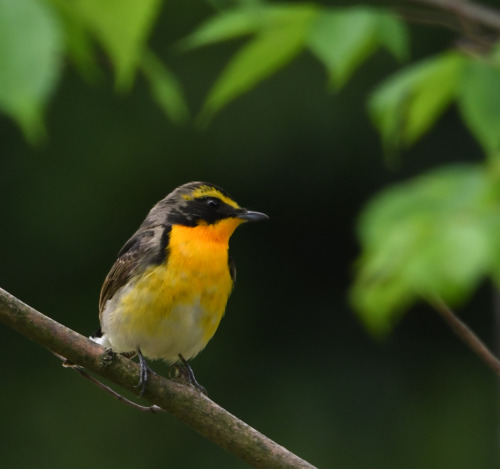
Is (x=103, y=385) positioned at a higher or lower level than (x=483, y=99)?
lower

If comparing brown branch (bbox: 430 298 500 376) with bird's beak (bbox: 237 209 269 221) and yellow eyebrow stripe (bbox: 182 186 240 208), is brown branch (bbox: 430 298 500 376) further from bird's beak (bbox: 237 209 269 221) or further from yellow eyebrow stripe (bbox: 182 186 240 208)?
yellow eyebrow stripe (bbox: 182 186 240 208)

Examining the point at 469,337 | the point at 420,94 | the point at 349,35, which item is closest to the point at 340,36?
the point at 349,35

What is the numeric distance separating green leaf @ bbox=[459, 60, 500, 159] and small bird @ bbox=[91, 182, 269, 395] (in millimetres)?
911

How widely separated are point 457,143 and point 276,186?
1.66m

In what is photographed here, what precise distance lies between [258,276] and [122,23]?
262 inches

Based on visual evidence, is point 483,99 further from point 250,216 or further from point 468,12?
point 250,216

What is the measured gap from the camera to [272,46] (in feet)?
13.3

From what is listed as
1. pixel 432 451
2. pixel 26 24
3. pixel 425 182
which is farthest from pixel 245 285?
pixel 26 24

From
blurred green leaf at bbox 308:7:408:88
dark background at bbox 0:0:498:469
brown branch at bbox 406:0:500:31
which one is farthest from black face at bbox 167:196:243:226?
dark background at bbox 0:0:498:469

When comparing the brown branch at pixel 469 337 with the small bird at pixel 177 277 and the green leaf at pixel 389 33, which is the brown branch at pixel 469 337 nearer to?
the small bird at pixel 177 277

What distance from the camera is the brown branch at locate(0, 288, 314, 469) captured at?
8.70 feet

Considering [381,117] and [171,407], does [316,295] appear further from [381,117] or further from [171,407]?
[171,407]

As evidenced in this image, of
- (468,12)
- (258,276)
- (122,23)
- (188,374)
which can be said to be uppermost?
(468,12)

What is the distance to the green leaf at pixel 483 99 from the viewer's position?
3945mm
